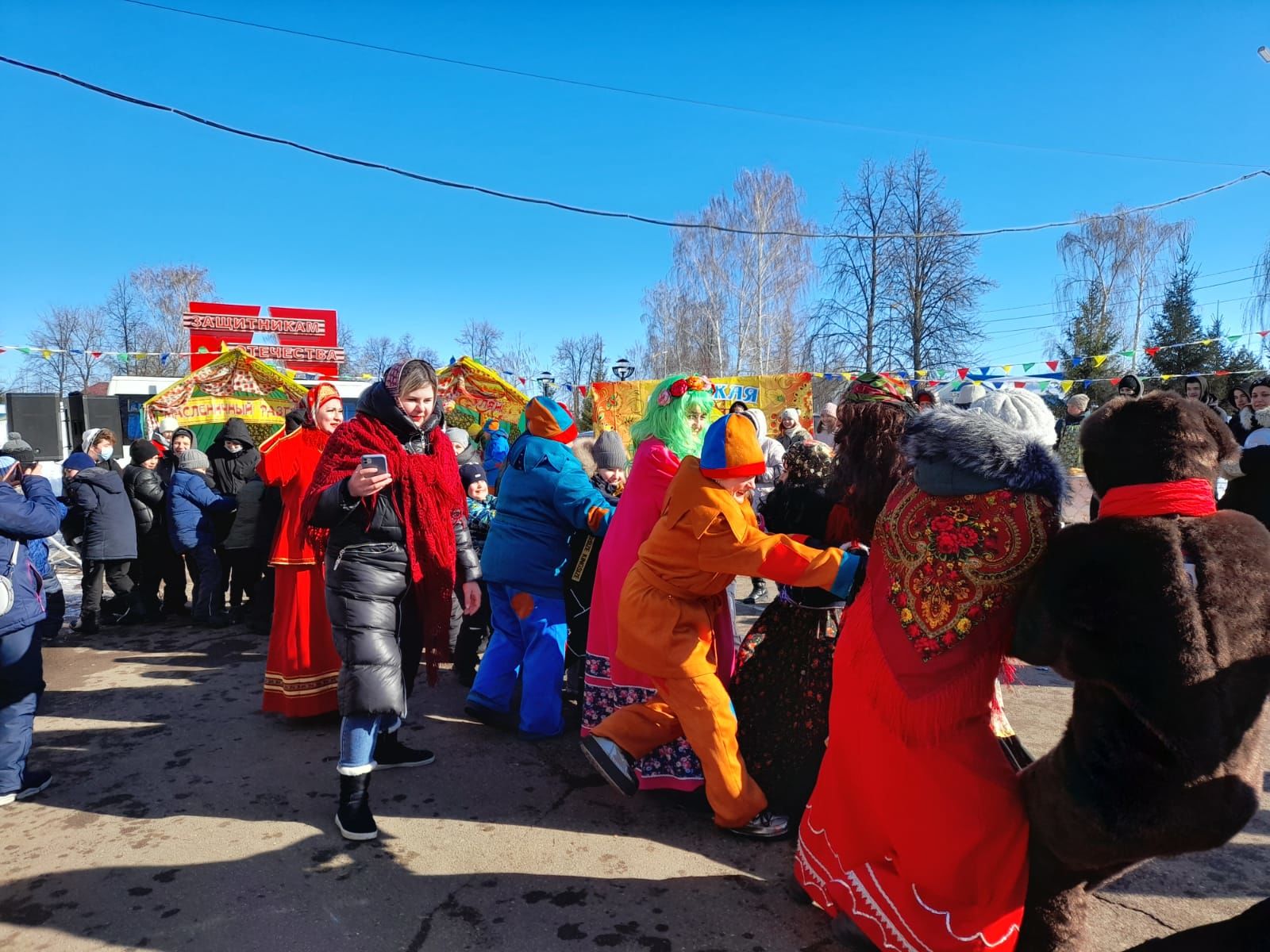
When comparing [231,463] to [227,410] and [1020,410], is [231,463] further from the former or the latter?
[1020,410]

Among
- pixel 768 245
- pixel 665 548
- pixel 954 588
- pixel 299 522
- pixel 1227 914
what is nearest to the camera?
pixel 954 588

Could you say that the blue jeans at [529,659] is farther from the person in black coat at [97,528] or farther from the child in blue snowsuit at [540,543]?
the person in black coat at [97,528]

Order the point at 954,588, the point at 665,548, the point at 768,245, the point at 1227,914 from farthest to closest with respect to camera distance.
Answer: the point at 768,245, the point at 665,548, the point at 1227,914, the point at 954,588

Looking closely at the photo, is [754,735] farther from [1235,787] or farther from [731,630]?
[1235,787]

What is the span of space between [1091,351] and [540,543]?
66.3 ft

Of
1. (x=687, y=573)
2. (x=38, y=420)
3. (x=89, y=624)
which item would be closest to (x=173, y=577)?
(x=89, y=624)

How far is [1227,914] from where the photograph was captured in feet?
7.86

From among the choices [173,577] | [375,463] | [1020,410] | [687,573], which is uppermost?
[1020,410]

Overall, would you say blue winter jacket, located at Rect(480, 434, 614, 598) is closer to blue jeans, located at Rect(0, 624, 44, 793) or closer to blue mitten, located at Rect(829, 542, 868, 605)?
blue mitten, located at Rect(829, 542, 868, 605)

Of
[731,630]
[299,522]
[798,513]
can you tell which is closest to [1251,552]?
[798,513]

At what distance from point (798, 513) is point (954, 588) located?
1002mm

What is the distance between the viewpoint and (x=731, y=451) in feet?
8.47

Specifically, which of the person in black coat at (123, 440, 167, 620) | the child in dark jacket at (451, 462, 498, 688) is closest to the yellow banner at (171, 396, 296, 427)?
the person in black coat at (123, 440, 167, 620)

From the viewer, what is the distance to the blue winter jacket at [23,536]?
317 cm
